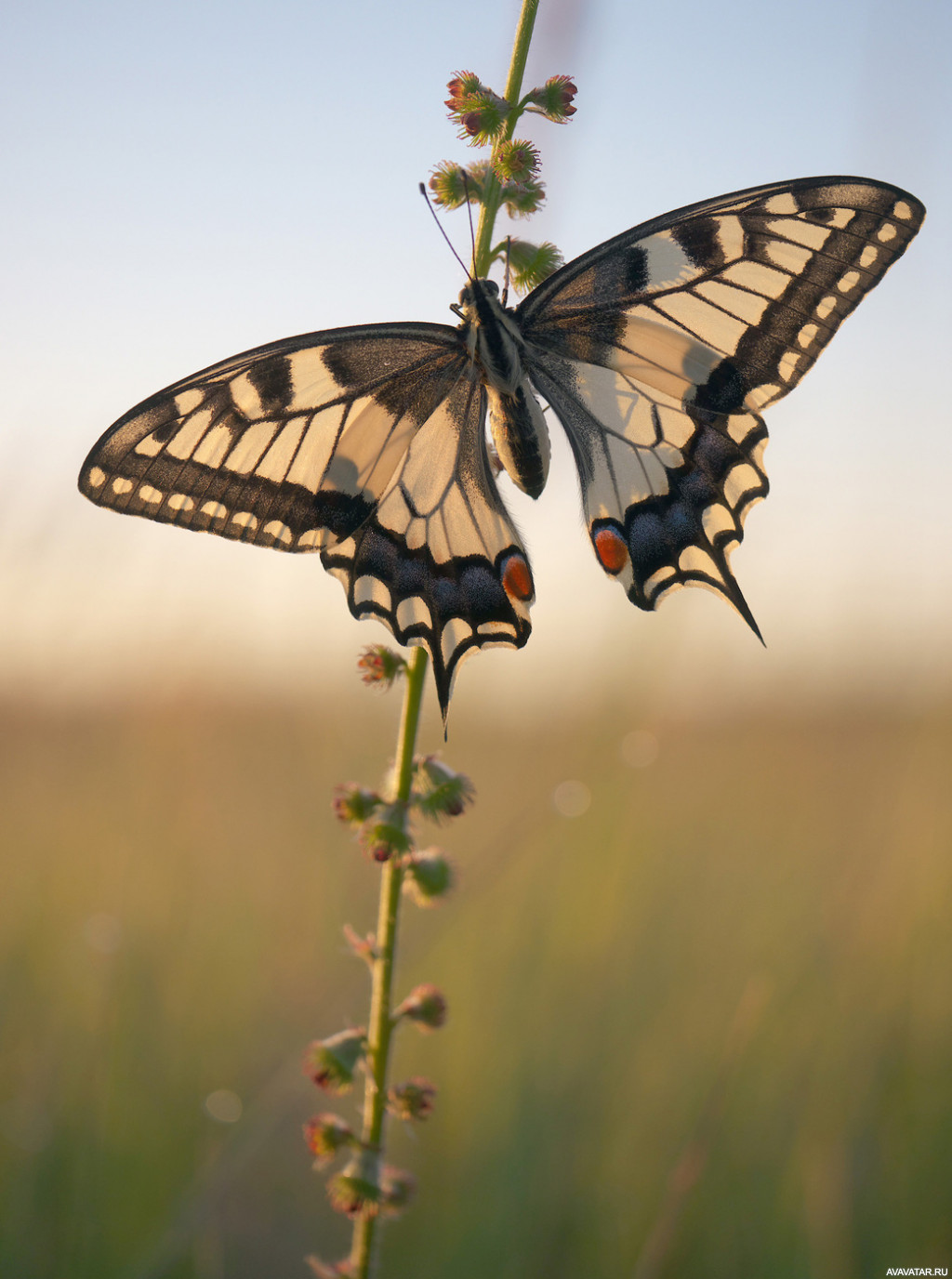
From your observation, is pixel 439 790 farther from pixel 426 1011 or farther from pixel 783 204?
pixel 783 204

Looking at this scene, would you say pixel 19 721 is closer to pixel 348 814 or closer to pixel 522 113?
pixel 348 814

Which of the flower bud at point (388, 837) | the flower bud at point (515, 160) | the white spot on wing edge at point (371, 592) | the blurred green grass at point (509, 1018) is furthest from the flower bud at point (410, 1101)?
the flower bud at point (515, 160)

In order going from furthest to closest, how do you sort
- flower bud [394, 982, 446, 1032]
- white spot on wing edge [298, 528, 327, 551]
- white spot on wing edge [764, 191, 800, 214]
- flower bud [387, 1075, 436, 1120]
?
white spot on wing edge [764, 191, 800, 214]
white spot on wing edge [298, 528, 327, 551]
flower bud [394, 982, 446, 1032]
flower bud [387, 1075, 436, 1120]

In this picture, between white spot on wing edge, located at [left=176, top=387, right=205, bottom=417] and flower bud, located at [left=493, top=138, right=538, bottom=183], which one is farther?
white spot on wing edge, located at [left=176, top=387, right=205, bottom=417]

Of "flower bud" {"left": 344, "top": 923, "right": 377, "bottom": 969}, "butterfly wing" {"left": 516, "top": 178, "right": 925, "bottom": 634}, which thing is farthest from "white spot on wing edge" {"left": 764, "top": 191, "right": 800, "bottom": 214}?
→ "flower bud" {"left": 344, "top": 923, "right": 377, "bottom": 969}

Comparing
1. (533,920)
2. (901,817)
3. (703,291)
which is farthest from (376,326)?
(901,817)

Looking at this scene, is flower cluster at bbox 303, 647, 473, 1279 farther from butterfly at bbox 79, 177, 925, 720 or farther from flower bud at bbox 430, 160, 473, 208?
flower bud at bbox 430, 160, 473, 208

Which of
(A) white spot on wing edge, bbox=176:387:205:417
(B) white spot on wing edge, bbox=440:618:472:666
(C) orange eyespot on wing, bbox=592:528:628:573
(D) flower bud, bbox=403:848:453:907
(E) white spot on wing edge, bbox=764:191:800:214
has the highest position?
(E) white spot on wing edge, bbox=764:191:800:214
